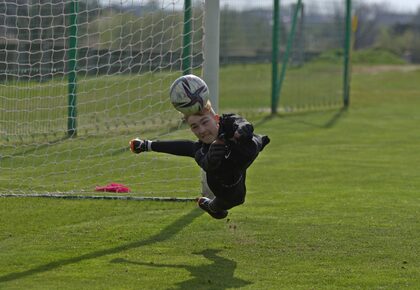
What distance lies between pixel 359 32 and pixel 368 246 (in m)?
41.1

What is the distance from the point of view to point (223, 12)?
69.0 ft

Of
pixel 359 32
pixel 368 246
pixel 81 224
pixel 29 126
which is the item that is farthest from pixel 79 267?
pixel 359 32

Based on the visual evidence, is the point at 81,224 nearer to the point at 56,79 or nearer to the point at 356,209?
the point at 356,209

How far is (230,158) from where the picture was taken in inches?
298

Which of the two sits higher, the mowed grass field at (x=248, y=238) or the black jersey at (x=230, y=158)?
the black jersey at (x=230, y=158)

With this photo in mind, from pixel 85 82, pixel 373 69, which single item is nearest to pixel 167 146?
pixel 85 82

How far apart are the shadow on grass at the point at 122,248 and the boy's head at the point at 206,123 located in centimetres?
100

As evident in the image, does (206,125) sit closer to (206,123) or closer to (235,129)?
(206,123)

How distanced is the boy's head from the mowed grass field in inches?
36.6

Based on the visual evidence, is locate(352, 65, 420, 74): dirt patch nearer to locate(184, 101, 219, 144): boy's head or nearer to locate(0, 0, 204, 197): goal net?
locate(0, 0, 204, 197): goal net

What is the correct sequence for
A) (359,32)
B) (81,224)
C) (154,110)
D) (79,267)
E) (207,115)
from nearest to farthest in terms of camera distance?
(79,267) < (207,115) < (81,224) < (154,110) < (359,32)

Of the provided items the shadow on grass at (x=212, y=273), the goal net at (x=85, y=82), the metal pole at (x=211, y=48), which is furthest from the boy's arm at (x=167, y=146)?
the goal net at (x=85, y=82)

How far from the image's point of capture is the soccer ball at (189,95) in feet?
25.3

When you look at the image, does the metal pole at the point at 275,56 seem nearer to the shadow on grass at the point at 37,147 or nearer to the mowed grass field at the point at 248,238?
the mowed grass field at the point at 248,238
